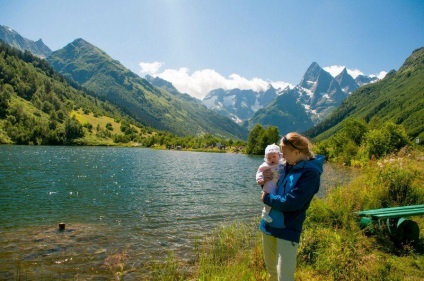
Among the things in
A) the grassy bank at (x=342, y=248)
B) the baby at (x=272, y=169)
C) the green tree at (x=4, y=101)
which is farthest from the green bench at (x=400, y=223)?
the green tree at (x=4, y=101)

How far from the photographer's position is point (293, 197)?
5859 millimetres

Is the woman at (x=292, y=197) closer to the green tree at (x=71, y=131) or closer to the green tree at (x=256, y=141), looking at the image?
the green tree at (x=256, y=141)

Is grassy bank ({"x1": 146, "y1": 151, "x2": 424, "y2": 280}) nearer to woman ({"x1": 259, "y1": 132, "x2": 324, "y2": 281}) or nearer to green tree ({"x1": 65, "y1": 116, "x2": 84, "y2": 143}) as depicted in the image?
woman ({"x1": 259, "y1": 132, "x2": 324, "y2": 281})

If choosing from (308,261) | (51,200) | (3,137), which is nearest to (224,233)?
(308,261)

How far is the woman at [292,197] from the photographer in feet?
19.3

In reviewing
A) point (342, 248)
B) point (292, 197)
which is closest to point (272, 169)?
point (292, 197)

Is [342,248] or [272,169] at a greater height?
[272,169]

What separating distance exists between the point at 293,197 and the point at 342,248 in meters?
5.72

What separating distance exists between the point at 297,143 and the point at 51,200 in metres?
26.7

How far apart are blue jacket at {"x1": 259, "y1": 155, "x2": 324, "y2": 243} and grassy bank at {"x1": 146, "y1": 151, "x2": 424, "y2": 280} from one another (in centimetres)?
313

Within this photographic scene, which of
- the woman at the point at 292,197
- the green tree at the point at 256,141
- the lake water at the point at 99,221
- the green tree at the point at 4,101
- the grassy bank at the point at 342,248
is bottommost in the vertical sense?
the lake water at the point at 99,221

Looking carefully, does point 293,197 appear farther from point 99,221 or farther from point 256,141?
point 256,141

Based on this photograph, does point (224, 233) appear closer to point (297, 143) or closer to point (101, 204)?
point (297, 143)

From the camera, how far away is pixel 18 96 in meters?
197
